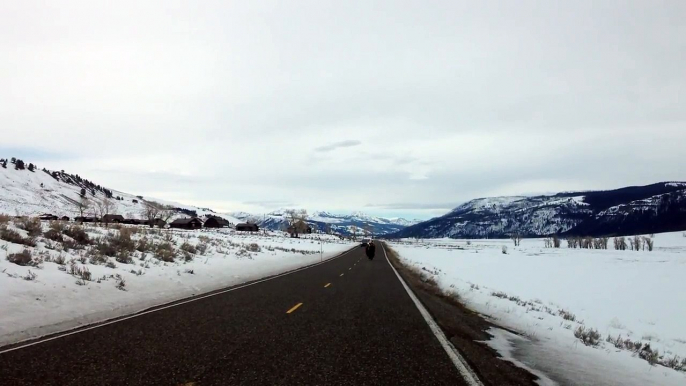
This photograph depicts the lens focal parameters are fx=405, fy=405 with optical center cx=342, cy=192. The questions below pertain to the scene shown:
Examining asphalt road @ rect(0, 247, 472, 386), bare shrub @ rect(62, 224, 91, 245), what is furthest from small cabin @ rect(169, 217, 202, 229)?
asphalt road @ rect(0, 247, 472, 386)

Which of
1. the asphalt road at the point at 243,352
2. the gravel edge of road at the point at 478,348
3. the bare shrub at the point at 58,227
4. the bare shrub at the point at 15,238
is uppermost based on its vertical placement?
the bare shrub at the point at 58,227

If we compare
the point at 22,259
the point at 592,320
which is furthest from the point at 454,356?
the point at 592,320

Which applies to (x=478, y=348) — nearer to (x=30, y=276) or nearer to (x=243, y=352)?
(x=243, y=352)

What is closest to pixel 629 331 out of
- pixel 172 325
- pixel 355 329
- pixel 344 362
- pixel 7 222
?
pixel 355 329

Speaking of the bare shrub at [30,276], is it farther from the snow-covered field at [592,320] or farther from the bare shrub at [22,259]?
the snow-covered field at [592,320]

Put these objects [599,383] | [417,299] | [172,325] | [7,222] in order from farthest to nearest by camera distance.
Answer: [7,222], [417,299], [172,325], [599,383]

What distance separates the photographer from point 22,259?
12125mm

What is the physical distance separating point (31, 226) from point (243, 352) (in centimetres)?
1584

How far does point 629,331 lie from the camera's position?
15.5 meters

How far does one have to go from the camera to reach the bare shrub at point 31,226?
16614mm

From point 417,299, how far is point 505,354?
6.96 m

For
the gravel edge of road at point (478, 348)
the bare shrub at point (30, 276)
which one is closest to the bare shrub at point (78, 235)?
the bare shrub at point (30, 276)

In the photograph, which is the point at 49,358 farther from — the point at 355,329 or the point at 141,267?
the point at 141,267

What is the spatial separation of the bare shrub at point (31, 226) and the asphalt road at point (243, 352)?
392 inches
